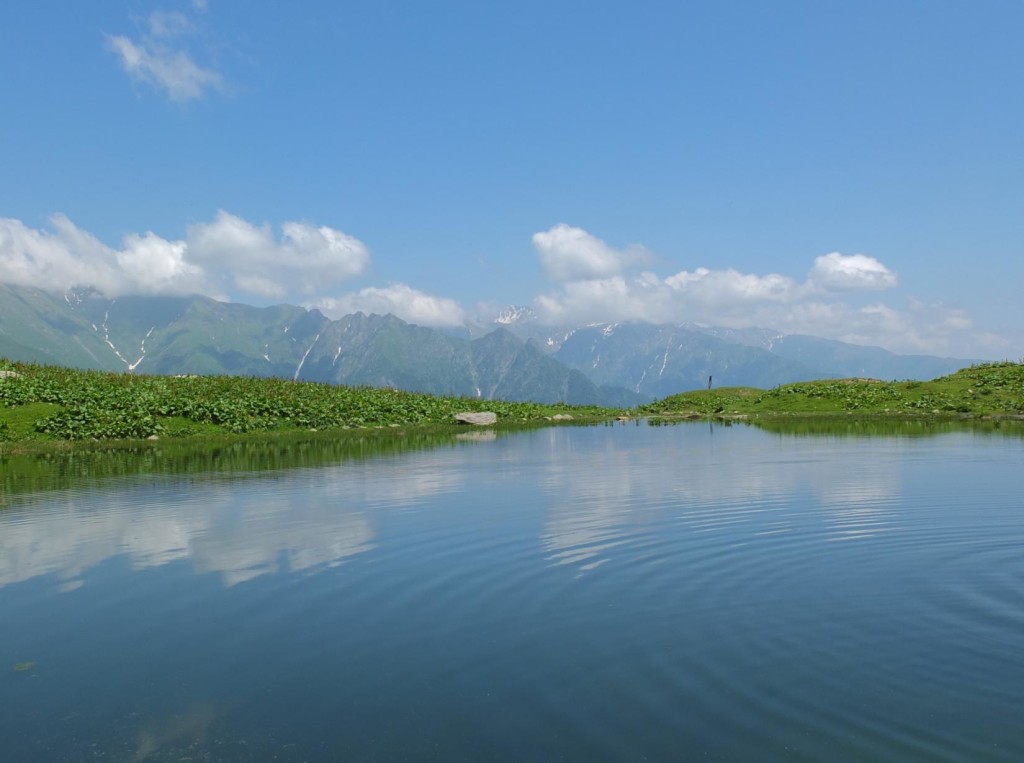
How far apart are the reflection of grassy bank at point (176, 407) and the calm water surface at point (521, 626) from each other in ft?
101

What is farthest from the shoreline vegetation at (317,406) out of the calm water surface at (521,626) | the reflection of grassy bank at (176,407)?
the calm water surface at (521,626)

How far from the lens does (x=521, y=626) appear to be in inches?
535

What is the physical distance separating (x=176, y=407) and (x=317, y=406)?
40.3 ft

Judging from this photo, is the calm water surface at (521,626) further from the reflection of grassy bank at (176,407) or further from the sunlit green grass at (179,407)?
the sunlit green grass at (179,407)

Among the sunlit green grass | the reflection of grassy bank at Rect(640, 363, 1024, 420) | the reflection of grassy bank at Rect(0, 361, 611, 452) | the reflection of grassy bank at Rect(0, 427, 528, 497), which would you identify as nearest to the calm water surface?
the reflection of grassy bank at Rect(0, 427, 528, 497)

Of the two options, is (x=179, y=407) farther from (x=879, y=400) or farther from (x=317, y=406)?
(x=879, y=400)

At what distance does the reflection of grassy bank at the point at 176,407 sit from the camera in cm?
5575

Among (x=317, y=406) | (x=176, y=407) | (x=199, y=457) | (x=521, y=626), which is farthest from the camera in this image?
(x=317, y=406)

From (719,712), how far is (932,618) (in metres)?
5.70

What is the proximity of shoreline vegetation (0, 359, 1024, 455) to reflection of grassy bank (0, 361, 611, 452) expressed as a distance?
9cm

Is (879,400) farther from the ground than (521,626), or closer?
farther from the ground

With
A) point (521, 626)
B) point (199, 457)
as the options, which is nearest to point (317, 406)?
point (199, 457)

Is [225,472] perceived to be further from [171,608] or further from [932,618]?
[932,618]

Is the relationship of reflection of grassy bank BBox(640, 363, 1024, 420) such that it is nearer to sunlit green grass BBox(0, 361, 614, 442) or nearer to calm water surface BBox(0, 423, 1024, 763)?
sunlit green grass BBox(0, 361, 614, 442)
